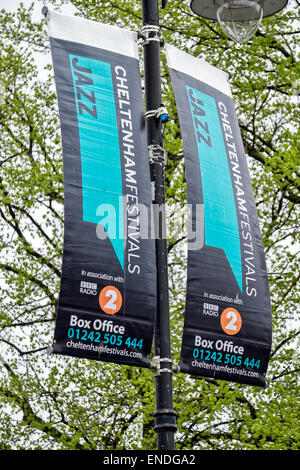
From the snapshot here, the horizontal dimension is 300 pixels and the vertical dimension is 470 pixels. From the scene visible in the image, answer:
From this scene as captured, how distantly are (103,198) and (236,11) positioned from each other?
2.60 metres

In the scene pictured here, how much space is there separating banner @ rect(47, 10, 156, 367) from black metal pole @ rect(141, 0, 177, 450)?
0.15 metres

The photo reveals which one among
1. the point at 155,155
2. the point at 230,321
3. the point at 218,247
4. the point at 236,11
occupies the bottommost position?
the point at 230,321

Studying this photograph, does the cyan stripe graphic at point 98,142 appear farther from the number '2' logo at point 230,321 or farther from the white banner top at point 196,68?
the number '2' logo at point 230,321

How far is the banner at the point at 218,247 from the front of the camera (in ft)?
26.3

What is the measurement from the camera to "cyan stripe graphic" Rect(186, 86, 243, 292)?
27.9 ft

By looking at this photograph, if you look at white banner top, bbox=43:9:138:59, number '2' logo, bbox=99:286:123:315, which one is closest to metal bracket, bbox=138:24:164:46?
white banner top, bbox=43:9:138:59

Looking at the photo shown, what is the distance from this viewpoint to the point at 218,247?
8445 millimetres

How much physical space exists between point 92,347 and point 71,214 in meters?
1.14

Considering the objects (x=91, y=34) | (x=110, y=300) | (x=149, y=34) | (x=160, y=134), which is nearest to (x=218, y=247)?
(x=160, y=134)

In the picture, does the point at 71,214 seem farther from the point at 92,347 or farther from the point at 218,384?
the point at 218,384

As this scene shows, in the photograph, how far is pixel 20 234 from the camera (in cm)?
1873

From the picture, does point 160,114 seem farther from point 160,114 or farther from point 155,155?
point 155,155

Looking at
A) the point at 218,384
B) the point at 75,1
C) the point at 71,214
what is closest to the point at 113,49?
the point at 71,214
